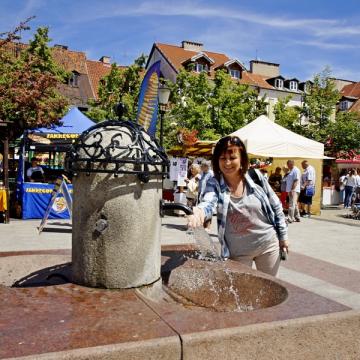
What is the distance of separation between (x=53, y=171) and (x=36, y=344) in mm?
15772

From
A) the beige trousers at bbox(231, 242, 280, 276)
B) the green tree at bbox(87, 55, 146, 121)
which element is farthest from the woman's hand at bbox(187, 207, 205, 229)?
the green tree at bbox(87, 55, 146, 121)

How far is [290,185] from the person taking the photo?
500 inches

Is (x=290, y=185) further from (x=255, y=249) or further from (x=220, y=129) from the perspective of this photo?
(x=220, y=129)

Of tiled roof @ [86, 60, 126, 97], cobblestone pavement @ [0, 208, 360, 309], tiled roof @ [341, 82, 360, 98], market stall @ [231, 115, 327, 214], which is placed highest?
tiled roof @ [341, 82, 360, 98]

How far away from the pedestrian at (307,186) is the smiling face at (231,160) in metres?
11.0

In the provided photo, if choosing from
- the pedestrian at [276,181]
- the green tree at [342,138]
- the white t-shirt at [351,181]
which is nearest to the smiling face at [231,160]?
the pedestrian at [276,181]

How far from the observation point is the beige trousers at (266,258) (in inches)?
133

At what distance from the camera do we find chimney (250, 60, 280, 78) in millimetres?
51250

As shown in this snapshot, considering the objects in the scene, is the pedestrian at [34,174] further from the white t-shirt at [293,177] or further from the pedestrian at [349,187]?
the pedestrian at [349,187]

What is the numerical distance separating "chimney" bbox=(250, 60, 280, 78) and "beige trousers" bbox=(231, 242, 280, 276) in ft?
164

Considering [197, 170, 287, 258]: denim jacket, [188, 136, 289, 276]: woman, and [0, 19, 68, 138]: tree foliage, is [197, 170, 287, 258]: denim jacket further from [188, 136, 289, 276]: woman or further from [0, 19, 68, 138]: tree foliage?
[0, 19, 68, 138]: tree foliage

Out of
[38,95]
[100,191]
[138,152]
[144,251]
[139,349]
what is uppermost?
[38,95]

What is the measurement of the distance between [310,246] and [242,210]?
6.01m

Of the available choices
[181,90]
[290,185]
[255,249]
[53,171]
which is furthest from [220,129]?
[255,249]
